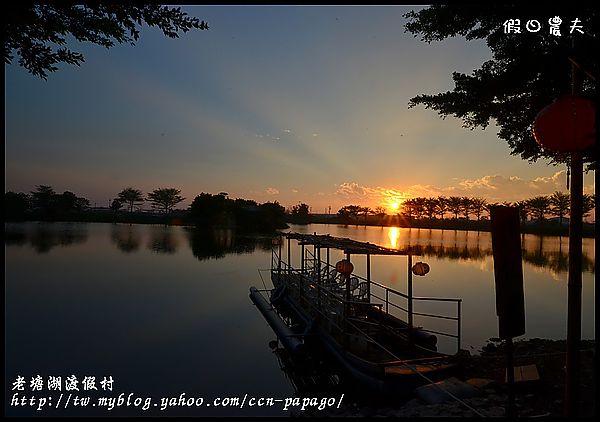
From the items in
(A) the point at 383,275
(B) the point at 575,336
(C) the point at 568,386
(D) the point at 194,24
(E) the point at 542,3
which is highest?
(E) the point at 542,3

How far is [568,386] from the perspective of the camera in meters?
2.75

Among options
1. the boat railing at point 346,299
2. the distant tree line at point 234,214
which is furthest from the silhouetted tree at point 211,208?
the boat railing at point 346,299

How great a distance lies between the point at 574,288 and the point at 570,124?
4.11 feet

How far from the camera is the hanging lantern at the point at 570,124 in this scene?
2.74m

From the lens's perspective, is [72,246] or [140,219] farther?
[140,219]

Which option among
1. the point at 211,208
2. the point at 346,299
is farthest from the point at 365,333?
the point at 211,208

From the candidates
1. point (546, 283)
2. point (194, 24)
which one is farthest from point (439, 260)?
point (194, 24)

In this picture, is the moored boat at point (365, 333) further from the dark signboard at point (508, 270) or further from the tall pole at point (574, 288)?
the dark signboard at point (508, 270)

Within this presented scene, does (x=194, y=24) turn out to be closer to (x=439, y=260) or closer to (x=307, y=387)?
(x=307, y=387)

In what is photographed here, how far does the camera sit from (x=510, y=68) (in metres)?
6.00

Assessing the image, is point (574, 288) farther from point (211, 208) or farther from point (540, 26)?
point (211, 208)

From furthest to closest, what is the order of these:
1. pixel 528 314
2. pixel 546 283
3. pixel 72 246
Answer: pixel 72 246
pixel 546 283
pixel 528 314

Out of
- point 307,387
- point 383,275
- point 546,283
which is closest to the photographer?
point 307,387

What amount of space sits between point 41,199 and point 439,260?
78.9 m
